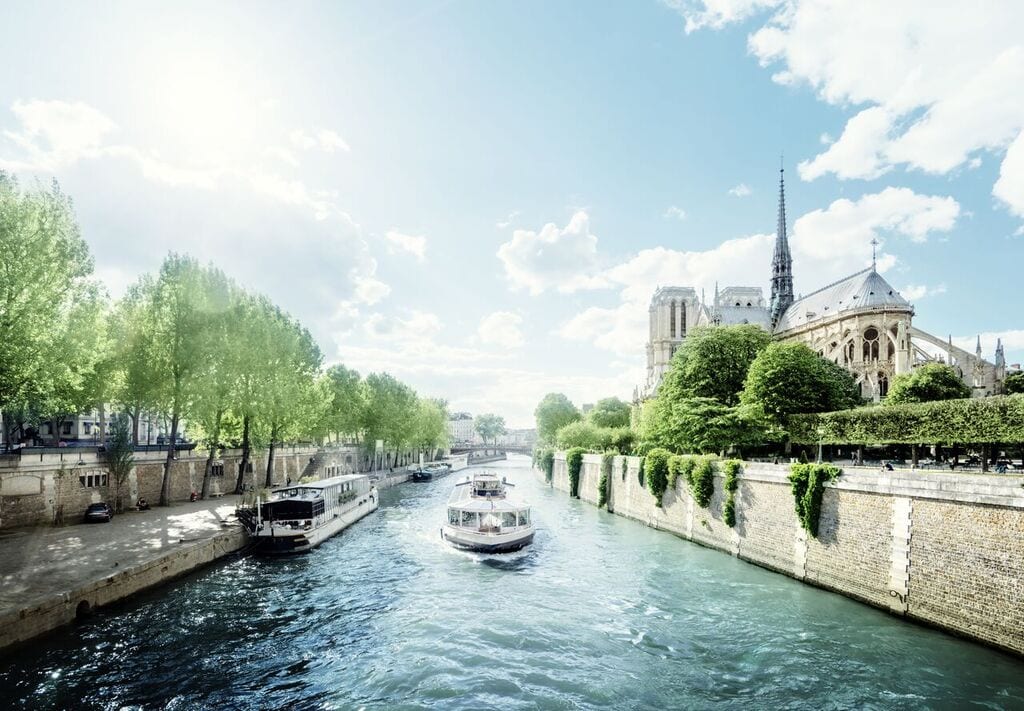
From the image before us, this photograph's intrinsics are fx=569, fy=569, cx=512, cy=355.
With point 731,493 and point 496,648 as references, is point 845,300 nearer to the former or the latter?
point 731,493

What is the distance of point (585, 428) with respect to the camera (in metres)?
78.2

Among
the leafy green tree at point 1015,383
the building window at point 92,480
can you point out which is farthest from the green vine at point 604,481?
the leafy green tree at point 1015,383

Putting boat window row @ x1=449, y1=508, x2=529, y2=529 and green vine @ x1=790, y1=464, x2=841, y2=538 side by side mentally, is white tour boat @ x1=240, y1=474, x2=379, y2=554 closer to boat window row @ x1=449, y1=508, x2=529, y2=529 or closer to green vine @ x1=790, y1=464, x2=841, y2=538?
boat window row @ x1=449, y1=508, x2=529, y2=529

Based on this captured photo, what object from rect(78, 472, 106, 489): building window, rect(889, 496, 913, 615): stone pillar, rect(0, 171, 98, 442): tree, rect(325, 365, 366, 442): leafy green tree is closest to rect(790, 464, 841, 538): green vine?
rect(889, 496, 913, 615): stone pillar

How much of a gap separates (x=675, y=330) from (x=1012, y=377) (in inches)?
2825

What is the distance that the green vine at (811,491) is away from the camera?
25.1 m

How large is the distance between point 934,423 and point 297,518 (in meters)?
33.8

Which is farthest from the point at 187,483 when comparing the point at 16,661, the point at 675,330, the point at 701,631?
the point at 675,330

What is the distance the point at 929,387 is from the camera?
174 ft

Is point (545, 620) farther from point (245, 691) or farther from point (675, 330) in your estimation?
point (675, 330)

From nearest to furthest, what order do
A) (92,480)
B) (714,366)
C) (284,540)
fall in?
(284,540)
(92,480)
(714,366)

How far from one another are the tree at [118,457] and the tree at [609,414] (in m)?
72.4

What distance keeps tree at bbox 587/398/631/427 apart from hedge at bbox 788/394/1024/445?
6250cm

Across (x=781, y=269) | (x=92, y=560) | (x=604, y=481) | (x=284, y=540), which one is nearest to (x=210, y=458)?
(x=284, y=540)
